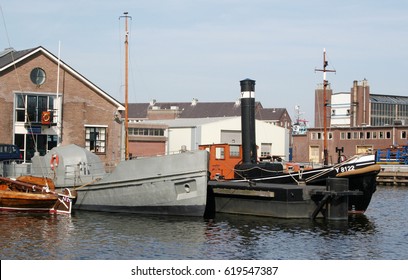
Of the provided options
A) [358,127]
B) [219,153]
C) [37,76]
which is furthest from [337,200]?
[358,127]

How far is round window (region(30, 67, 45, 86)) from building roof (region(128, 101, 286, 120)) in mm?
73359

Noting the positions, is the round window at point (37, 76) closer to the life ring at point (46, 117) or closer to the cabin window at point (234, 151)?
the life ring at point (46, 117)

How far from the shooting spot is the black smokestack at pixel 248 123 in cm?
3359

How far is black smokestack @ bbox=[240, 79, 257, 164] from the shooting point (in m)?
33.6

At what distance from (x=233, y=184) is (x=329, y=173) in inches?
173

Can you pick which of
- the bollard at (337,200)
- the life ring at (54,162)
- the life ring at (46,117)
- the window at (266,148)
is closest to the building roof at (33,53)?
the life ring at (46,117)

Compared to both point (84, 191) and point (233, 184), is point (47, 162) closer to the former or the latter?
point (84, 191)

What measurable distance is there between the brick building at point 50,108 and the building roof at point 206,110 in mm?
70412

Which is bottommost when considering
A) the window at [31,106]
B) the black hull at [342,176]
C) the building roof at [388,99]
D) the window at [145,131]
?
the black hull at [342,176]

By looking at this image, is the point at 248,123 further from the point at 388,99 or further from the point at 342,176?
the point at 388,99

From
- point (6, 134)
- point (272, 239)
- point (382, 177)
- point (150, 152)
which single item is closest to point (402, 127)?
point (382, 177)

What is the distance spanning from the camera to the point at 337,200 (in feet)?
95.0

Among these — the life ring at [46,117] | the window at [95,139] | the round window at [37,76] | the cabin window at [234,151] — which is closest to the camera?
the cabin window at [234,151]

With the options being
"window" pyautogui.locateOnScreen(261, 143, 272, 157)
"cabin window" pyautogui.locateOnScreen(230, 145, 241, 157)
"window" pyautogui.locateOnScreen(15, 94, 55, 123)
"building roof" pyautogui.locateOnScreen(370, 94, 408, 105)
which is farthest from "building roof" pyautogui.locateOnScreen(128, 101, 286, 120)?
"cabin window" pyautogui.locateOnScreen(230, 145, 241, 157)
